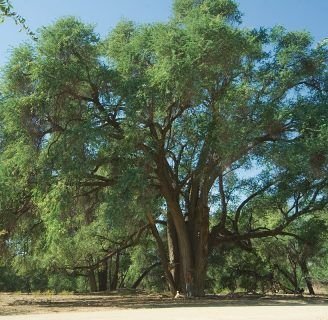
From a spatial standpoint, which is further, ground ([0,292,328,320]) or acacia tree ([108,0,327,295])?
acacia tree ([108,0,327,295])

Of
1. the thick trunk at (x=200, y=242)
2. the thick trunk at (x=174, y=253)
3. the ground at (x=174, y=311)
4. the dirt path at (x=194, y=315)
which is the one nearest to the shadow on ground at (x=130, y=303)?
the ground at (x=174, y=311)

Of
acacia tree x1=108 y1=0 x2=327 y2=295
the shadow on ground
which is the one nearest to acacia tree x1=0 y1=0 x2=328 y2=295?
acacia tree x1=108 y1=0 x2=327 y2=295

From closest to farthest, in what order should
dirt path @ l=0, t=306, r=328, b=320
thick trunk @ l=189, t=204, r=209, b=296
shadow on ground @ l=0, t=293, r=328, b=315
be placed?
dirt path @ l=0, t=306, r=328, b=320
shadow on ground @ l=0, t=293, r=328, b=315
thick trunk @ l=189, t=204, r=209, b=296

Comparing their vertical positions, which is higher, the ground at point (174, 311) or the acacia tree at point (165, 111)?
the acacia tree at point (165, 111)

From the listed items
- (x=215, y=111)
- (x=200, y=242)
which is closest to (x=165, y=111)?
(x=215, y=111)

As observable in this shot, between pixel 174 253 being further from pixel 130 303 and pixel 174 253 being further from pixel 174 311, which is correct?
pixel 174 311

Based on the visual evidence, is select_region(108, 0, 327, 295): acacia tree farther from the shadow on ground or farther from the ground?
the ground

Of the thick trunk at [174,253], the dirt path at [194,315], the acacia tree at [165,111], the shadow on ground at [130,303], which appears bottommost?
the dirt path at [194,315]

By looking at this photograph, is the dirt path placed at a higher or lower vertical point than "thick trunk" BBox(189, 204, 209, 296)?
lower

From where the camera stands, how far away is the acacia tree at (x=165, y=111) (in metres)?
19.2

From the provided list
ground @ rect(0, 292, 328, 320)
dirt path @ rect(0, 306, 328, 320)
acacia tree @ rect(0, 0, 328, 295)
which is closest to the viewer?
dirt path @ rect(0, 306, 328, 320)

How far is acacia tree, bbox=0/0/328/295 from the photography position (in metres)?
19.2

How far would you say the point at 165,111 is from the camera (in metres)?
21.4

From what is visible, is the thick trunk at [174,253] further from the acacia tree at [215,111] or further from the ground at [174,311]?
the ground at [174,311]
